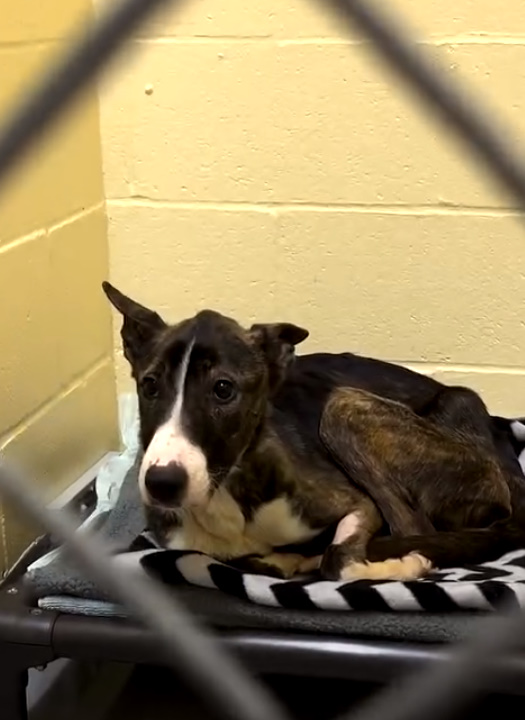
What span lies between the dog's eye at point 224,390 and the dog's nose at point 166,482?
0.25 meters

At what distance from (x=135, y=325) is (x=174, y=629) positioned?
5.42 feet

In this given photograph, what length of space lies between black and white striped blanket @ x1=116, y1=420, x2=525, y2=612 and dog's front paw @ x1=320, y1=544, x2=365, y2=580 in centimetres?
6

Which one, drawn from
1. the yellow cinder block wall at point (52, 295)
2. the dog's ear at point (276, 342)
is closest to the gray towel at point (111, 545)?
the yellow cinder block wall at point (52, 295)

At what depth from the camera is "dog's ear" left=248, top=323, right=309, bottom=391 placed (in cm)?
229

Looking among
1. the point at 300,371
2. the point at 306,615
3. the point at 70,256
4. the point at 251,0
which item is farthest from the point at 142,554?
the point at 251,0

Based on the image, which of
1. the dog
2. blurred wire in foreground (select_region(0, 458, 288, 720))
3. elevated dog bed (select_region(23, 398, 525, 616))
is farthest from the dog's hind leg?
blurred wire in foreground (select_region(0, 458, 288, 720))

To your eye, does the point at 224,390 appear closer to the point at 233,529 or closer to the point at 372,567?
the point at 233,529

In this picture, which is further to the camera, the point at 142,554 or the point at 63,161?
the point at 63,161

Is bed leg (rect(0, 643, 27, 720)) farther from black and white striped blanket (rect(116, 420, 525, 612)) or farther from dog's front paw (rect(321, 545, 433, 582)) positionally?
dog's front paw (rect(321, 545, 433, 582))

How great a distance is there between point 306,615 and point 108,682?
675 mm

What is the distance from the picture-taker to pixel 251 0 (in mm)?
2855

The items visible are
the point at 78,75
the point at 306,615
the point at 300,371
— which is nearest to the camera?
the point at 78,75

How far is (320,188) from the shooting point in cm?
292

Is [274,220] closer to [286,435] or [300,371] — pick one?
[300,371]
